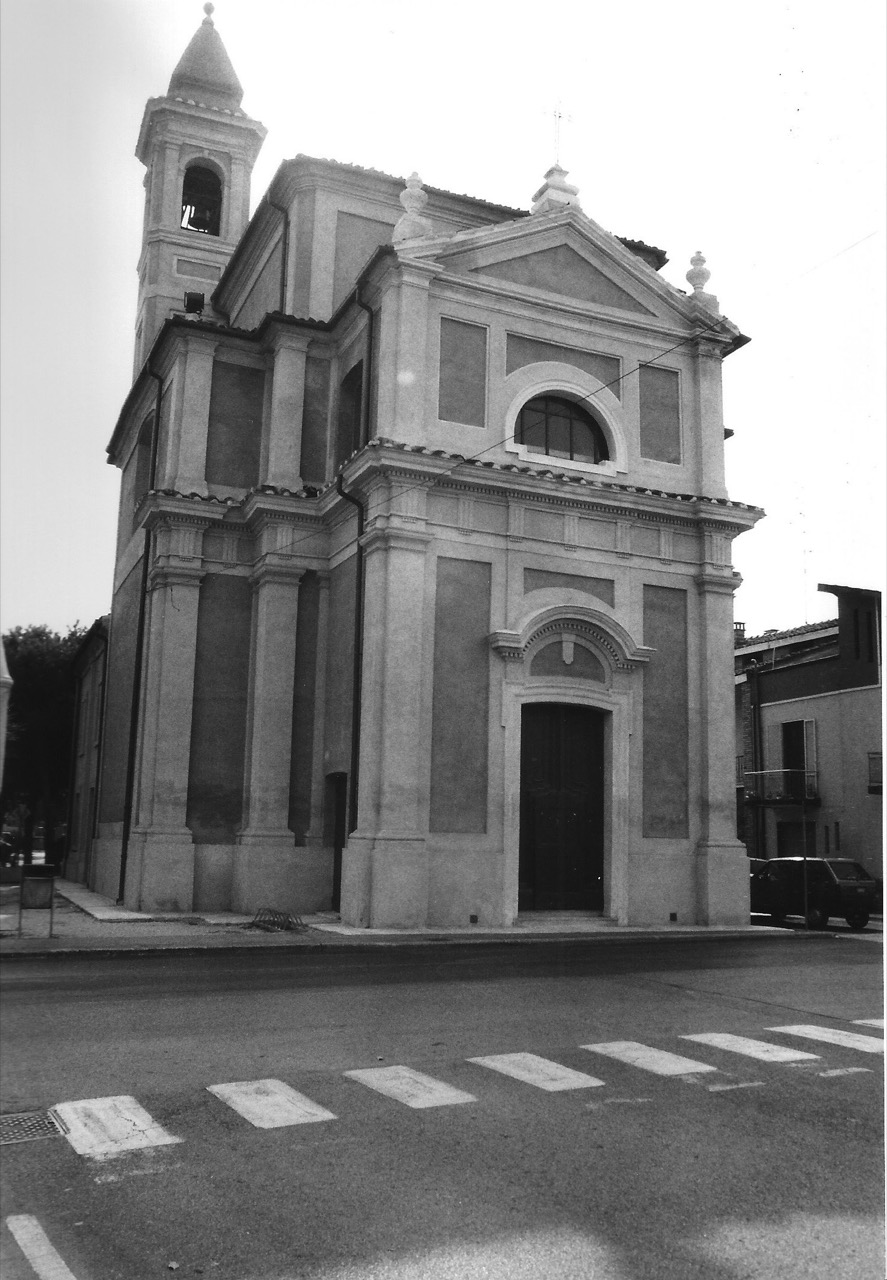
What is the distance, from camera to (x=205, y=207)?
17.5 meters

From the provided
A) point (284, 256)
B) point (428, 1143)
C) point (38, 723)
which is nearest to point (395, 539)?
point (284, 256)

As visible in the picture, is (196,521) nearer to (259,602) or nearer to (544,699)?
(259,602)

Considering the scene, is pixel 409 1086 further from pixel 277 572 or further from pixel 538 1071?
pixel 277 572

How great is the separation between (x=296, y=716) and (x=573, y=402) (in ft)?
22.6

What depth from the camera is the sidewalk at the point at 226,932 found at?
117 inches

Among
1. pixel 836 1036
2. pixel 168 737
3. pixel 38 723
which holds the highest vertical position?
pixel 168 737

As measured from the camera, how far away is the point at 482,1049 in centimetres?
649

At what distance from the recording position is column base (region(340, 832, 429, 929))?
14.9m

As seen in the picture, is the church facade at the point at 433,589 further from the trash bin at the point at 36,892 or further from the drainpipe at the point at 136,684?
the trash bin at the point at 36,892

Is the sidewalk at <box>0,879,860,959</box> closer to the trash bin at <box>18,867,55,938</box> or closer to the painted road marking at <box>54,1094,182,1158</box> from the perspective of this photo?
the trash bin at <box>18,867,55,938</box>

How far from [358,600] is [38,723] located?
13.3 m

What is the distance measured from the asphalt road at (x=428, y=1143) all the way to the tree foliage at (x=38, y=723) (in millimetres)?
523

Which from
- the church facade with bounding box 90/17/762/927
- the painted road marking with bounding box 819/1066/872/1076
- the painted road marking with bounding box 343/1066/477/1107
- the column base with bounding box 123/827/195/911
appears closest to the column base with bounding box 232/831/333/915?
the church facade with bounding box 90/17/762/927

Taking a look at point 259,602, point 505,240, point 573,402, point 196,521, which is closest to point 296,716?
point 259,602
